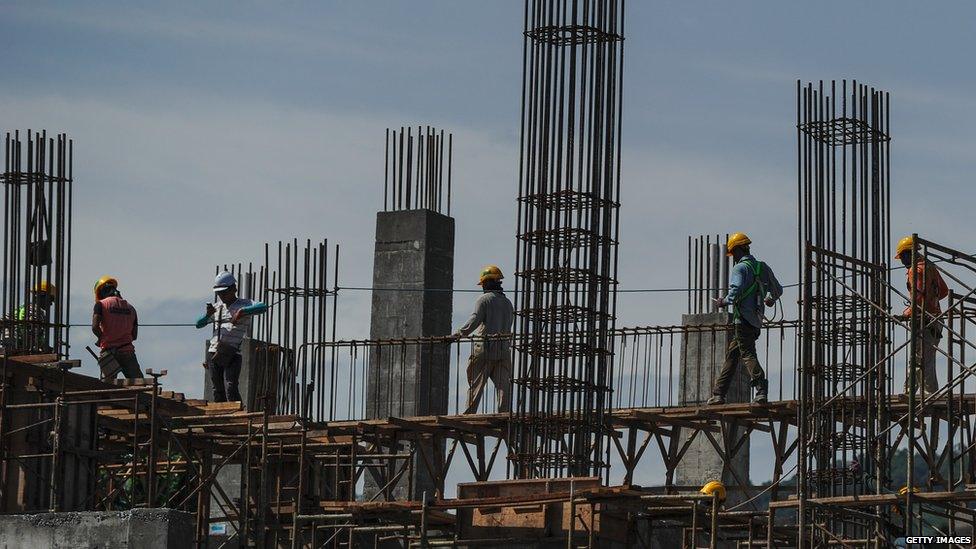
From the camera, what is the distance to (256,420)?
1038 inches

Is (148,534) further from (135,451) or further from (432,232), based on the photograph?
(432,232)

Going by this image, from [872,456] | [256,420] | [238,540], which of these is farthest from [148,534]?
[872,456]

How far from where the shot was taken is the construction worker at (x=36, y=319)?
95.6 ft

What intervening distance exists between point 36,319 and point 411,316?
236 inches

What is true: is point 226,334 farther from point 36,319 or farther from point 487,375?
point 487,375

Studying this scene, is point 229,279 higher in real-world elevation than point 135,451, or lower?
higher

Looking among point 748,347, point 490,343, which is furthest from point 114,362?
point 748,347

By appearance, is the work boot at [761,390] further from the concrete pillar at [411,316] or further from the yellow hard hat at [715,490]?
the concrete pillar at [411,316]

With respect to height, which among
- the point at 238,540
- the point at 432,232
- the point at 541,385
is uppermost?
the point at 432,232

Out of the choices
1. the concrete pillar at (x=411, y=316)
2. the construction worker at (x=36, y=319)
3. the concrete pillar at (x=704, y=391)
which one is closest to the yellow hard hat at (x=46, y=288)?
the construction worker at (x=36, y=319)

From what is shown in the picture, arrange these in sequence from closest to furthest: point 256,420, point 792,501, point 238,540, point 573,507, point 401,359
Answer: point 792,501
point 573,507
point 256,420
point 238,540
point 401,359

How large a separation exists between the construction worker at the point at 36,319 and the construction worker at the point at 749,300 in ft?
30.9

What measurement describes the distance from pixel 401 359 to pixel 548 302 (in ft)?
14.8

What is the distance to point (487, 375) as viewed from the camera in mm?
29609
